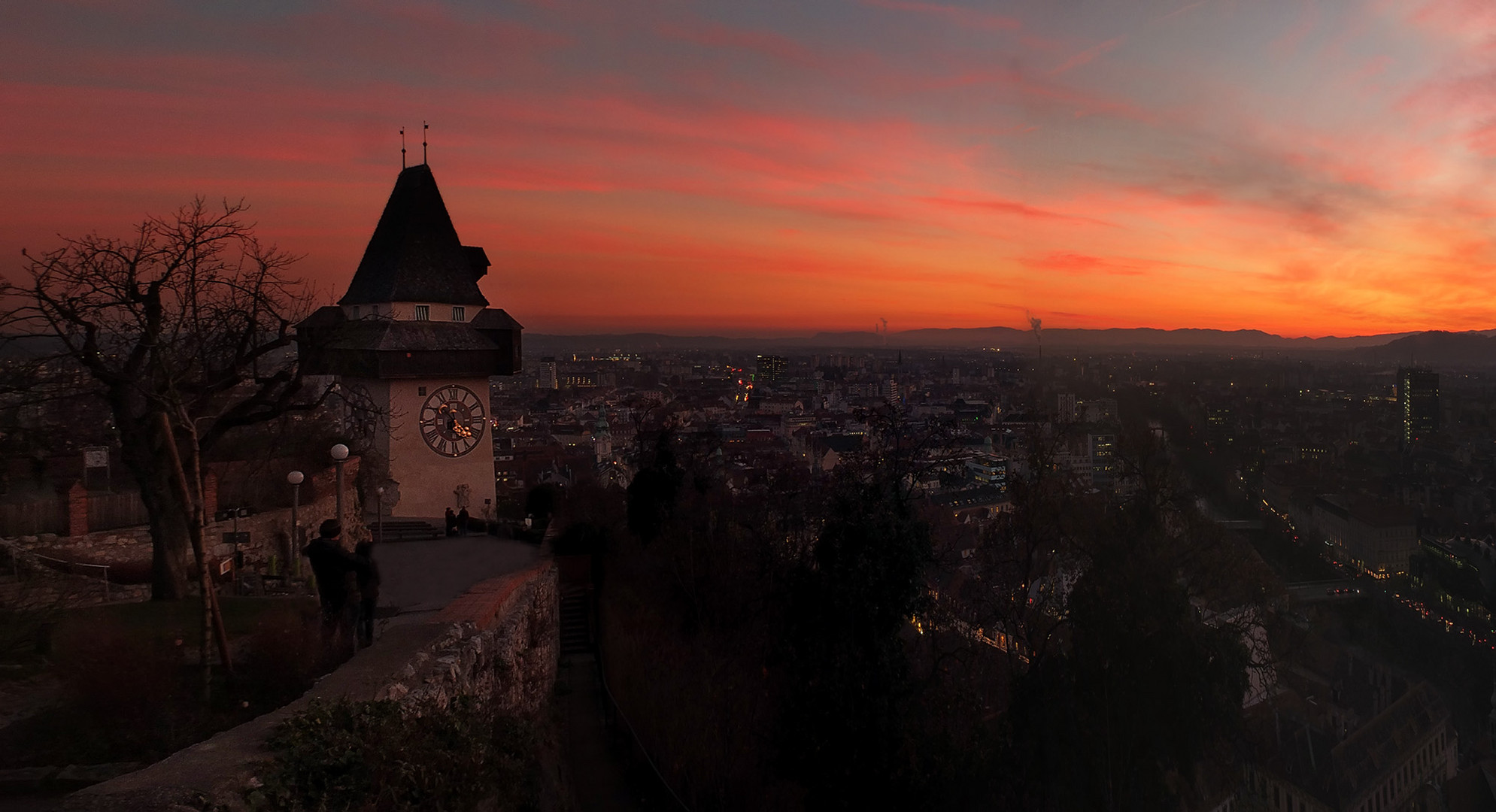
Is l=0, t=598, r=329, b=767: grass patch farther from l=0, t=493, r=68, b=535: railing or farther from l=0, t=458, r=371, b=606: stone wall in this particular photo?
l=0, t=493, r=68, b=535: railing

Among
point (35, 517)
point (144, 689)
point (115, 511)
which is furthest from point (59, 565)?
point (144, 689)

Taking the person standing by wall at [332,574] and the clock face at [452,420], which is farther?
the clock face at [452,420]

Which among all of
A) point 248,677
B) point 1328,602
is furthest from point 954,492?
point 248,677

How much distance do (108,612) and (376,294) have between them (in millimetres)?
10958

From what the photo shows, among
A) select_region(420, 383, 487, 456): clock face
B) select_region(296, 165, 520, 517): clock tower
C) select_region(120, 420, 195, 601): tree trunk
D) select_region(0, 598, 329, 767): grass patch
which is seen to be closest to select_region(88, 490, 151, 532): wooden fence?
select_region(120, 420, 195, 601): tree trunk

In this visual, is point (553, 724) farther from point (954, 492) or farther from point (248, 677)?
point (954, 492)

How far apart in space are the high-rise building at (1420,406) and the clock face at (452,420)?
7514 cm

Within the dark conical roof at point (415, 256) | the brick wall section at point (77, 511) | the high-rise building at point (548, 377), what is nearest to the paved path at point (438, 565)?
the brick wall section at point (77, 511)

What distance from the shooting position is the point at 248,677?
620 cm

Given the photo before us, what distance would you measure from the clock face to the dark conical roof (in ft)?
7.05

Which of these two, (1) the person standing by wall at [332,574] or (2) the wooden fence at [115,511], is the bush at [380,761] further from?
(2) the wooden fence at [115,511]

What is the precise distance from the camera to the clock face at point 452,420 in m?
17.9

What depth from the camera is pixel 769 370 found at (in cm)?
12612

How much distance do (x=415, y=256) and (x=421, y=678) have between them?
48.7 feet
